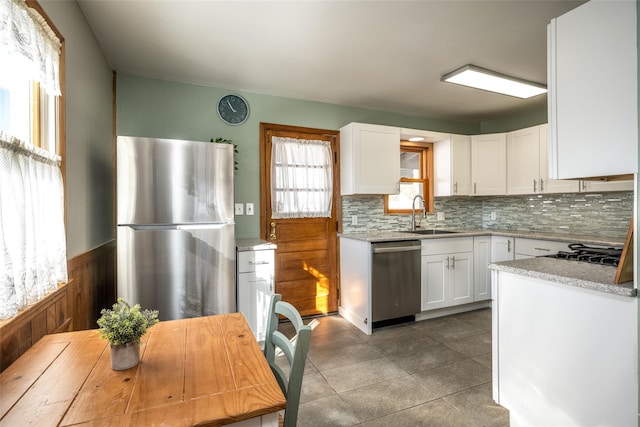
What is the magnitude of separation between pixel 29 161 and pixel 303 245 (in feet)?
8.32

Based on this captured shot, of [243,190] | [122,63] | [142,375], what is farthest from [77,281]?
[122,63]

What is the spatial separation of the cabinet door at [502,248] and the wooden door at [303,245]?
6.26 ft

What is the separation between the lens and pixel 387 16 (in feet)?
6.60

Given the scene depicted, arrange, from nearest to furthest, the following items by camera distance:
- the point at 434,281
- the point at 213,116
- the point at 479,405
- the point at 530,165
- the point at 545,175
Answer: the point at 479,405 < the point at 213,116 < the point at 434,281 < the point at 545,175 < the point at 530,165

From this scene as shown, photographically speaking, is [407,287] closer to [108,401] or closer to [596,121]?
[596,121]

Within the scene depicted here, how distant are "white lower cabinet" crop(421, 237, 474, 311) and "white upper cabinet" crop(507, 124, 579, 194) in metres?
1.00

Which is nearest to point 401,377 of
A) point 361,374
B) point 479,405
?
point 361,374

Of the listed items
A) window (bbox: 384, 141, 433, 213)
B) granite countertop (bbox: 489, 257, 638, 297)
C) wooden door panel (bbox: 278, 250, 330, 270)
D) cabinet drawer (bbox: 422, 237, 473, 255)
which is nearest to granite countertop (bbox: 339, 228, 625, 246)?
cabinet drawer (bbox: 422, 237, 473, 255)

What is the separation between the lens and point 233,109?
10.4 ft

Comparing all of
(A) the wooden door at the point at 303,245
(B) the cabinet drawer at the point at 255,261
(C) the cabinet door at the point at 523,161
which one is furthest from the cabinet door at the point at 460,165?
(B) the cabinet drawer at the point at 255,261

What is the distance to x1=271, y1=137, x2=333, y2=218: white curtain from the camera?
337cm

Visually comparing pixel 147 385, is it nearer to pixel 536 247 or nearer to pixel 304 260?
pixel 304 260

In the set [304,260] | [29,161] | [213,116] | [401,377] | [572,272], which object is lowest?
[401,377]

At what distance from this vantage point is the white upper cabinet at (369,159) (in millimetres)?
3387
